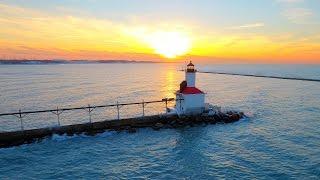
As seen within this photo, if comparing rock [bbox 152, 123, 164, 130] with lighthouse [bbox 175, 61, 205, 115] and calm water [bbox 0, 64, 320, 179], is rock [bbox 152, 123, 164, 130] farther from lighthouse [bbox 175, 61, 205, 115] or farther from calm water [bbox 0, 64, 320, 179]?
lighthouse [bbox 175, 61, 205, 115]

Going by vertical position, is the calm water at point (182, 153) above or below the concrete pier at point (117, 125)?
below

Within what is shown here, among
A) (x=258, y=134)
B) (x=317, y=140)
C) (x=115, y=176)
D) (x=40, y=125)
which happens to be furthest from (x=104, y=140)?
(x=317, y=140)

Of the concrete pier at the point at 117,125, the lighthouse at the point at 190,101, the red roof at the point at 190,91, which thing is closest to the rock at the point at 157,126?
the concrete pier at the point at 117,125

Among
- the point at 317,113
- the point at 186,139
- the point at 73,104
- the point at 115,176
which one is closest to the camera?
the point at 115,176

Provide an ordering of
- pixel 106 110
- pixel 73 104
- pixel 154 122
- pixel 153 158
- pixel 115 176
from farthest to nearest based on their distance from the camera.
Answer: pixel 73 104 → pixel 106 110 → pixel 154 122 → pixel 153 158 → pixel 115 176

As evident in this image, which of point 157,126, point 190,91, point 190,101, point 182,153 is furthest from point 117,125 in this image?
point 182,153

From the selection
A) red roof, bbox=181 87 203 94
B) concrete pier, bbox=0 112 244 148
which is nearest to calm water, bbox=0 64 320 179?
concrete pier, bbox=0 112 244 148

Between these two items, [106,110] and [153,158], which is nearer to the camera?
[153,158]

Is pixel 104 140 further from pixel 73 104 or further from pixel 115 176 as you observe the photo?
pixel 73 104

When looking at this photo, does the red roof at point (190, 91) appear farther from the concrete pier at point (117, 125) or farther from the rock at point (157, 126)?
the rock at point (157, 126)
